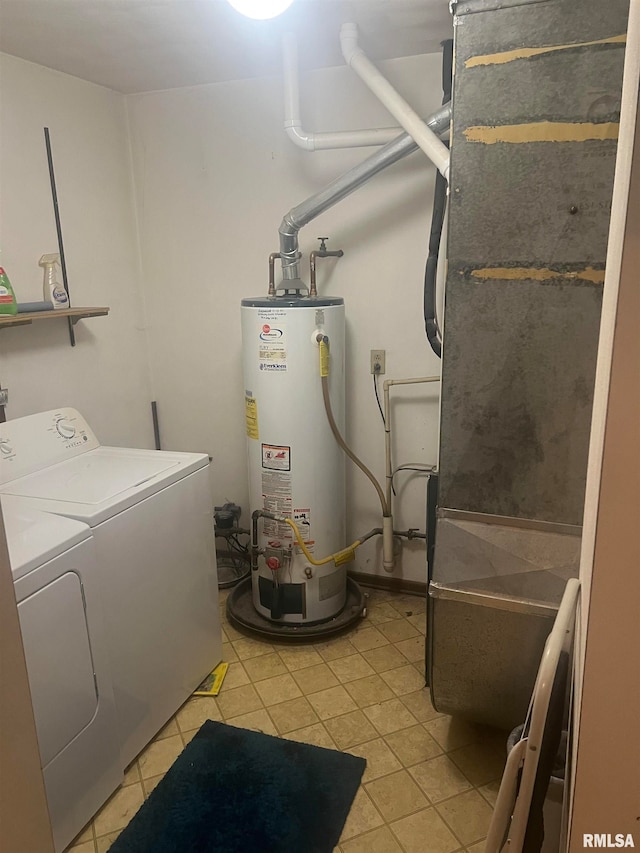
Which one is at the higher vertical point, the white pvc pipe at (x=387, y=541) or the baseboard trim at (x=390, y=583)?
the white pvc pipe at (x=387, y=541)

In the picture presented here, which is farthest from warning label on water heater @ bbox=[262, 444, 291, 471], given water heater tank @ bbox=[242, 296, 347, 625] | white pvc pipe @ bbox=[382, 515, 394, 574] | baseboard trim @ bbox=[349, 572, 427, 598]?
baseboard trim @ bbox=[349, 572, 427, 598]

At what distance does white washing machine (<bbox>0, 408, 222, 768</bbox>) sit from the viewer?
1.78 metres

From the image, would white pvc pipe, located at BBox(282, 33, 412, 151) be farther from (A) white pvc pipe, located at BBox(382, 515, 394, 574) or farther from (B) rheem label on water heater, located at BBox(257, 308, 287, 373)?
(A) white pvc pipe, located at BBox(382, 515, 394, 574)

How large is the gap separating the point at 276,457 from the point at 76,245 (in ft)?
4.13

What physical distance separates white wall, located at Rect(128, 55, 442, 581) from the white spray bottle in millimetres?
639

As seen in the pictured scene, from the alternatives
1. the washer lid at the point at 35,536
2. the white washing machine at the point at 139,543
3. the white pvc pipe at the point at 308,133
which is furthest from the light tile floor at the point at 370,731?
the white pvc pipe at the point at 308,133

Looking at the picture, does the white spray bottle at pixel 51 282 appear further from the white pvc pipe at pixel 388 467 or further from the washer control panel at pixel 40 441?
the white pvc pipe at pixel 388 467

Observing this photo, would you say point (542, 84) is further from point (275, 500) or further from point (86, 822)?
point (86, 822)

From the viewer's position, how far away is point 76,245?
2.54 m

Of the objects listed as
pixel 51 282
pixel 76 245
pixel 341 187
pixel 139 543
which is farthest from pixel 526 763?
pixel 76 245

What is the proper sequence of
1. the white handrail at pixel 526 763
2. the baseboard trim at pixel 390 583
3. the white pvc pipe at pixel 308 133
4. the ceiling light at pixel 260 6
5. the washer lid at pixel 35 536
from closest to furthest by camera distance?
the white handrail at pixel 526 763 < the washer lid at pixel 35 536 < the ceiling light at pixel 260 6 < the white pvc pipe at pixel 308 133 < the baseboard trim at pixel 390 583

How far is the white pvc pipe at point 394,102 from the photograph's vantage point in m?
2.00

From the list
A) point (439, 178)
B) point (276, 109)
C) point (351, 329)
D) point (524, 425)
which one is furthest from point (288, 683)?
point (276, 109)

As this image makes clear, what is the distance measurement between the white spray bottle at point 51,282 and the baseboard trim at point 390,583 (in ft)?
5.92
